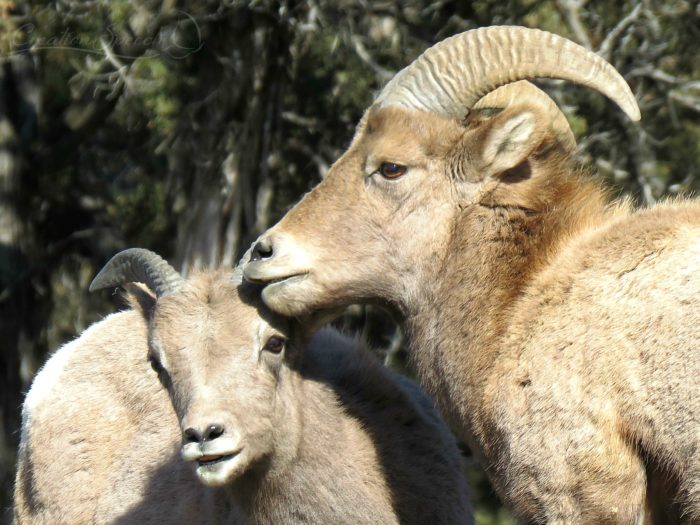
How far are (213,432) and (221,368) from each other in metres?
0.36

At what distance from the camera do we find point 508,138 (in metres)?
5.91

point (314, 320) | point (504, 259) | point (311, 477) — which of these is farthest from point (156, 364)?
point (504, 259)

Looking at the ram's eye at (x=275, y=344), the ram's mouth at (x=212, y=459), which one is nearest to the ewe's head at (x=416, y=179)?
the ram's eye at (x=275, y=344)

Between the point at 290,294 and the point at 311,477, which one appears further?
the point at 311,477

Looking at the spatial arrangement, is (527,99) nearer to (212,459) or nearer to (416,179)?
(416,179)

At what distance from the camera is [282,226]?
19.6ft

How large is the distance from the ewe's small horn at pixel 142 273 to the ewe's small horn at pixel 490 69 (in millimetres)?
1478

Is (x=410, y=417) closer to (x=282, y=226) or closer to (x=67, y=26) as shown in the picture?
(x=282, y=226)

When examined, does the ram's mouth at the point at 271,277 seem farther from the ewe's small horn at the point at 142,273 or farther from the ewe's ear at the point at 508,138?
the ewe's ear at the point at 508,138

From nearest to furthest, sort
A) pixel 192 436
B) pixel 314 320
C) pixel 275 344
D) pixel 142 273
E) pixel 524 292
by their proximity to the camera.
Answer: pixel 192 436 < pixel 524 292 < pixel 275 344 < pixel 314 320 < pixel 142 273

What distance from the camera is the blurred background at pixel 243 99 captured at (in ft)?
37.9

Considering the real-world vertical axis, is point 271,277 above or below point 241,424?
above

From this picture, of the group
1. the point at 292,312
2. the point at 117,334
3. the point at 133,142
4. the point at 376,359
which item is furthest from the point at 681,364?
the point at 133,142

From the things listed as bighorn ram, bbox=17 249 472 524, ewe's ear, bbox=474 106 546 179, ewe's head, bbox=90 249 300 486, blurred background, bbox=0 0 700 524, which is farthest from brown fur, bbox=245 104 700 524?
blurred background, bbox=0 0 700 524
